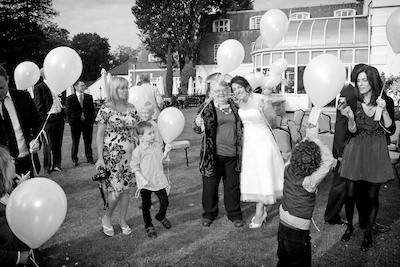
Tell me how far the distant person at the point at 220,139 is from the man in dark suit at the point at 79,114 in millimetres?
4094

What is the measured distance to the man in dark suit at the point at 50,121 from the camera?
6.76 m

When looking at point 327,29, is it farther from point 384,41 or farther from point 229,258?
point 229,258

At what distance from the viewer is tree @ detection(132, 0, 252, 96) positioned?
29.3 metres

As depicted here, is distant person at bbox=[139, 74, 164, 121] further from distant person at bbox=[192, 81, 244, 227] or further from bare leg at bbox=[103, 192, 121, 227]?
bare leg at bbox=[103, 192, 121, 227]

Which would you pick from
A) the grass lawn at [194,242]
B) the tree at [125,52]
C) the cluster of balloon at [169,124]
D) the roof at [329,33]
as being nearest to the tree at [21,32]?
the roof at [329,33]

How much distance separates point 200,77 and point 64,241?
28.6m

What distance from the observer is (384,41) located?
16.8m

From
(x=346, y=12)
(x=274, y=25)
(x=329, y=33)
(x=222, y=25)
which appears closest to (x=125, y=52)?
(x=222, y=25)

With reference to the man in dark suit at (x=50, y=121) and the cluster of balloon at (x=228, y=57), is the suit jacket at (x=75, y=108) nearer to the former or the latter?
the man in dark suit at (x=50, y=121)

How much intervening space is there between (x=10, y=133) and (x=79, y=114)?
411 centimetres

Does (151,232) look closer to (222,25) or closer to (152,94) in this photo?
(152,94)

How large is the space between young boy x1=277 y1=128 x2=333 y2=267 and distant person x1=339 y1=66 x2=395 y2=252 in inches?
38.7

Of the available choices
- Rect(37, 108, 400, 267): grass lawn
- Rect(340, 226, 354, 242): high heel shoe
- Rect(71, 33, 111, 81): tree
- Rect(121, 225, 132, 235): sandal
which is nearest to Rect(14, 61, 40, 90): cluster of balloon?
Rect(37, 108, 400, 267): grass lawn

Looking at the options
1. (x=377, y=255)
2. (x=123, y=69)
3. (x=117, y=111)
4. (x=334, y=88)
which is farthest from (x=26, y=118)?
(x=123, y=69)
